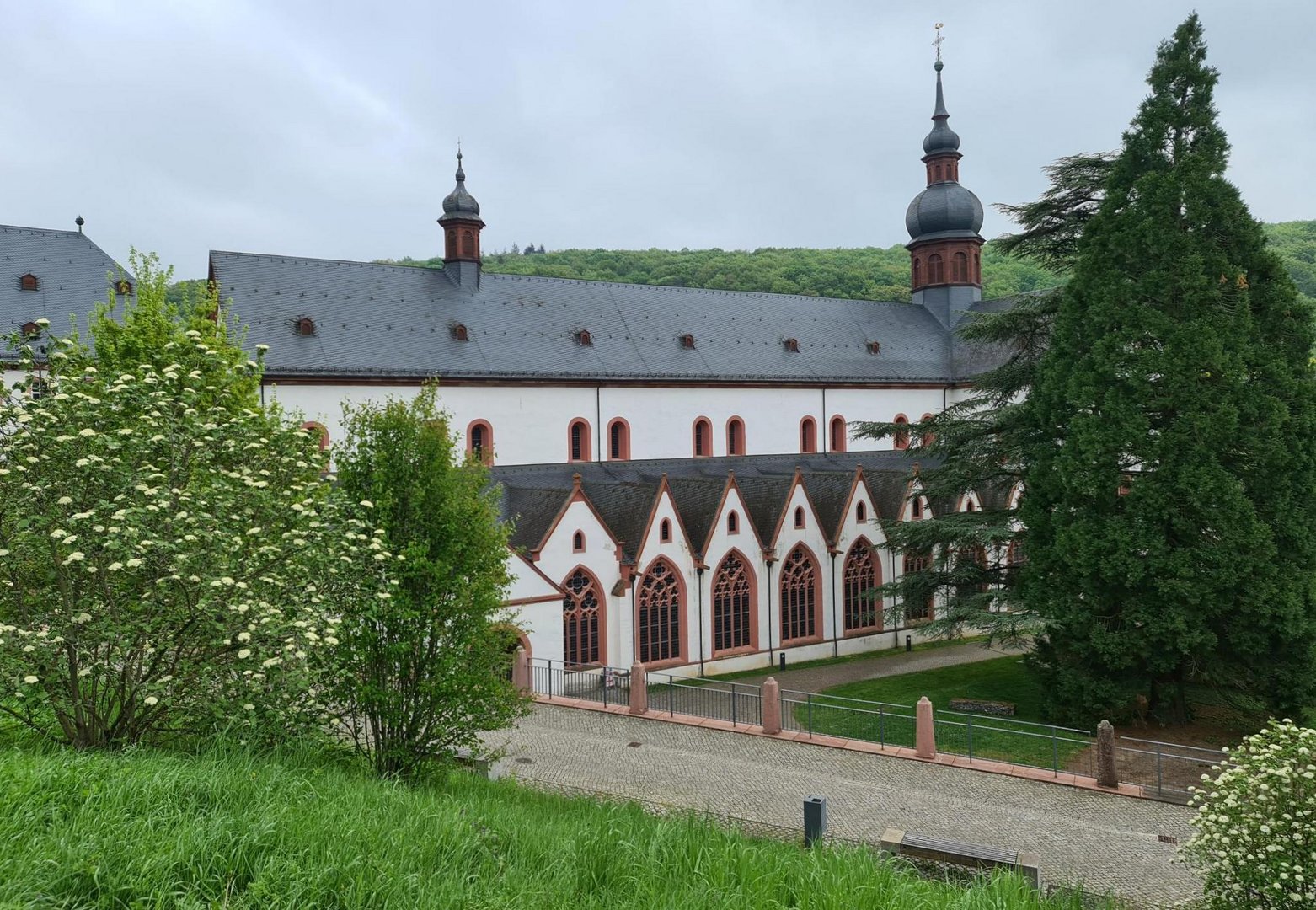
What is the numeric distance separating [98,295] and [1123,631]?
34.0m

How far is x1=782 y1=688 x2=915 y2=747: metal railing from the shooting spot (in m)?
22.0

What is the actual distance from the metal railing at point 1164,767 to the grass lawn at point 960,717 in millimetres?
949

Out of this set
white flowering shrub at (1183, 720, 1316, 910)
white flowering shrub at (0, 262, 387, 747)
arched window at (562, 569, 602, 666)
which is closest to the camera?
white flowering shrub at (0, 262, 387, 747)

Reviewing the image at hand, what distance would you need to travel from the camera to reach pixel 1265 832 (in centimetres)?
895

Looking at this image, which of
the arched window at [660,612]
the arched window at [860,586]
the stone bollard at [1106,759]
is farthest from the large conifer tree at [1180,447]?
the arched window at [860,586]

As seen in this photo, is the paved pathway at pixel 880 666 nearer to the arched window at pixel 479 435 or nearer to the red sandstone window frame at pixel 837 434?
the red sandstone window frame at pixel 837 434

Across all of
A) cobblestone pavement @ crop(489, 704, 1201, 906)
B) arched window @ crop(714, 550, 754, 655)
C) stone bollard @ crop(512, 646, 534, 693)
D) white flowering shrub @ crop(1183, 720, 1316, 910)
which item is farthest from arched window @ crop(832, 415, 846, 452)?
white flowering shrub @ crop(1183, 720, 1316, 910)

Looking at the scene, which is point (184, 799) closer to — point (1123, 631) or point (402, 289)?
point (1123, 631)

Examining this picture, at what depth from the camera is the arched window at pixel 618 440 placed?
35.4 meters

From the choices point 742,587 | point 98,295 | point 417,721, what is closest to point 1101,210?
point 742,587

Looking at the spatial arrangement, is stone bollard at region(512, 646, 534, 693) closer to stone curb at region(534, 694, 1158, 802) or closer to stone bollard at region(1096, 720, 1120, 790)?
stone curb at region(534, 694, 1158, 802)

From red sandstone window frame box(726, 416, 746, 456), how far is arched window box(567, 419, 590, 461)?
21.5 feet

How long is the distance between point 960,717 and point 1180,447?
8435mm

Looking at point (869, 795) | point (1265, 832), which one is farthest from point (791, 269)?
point (1265, 832)
